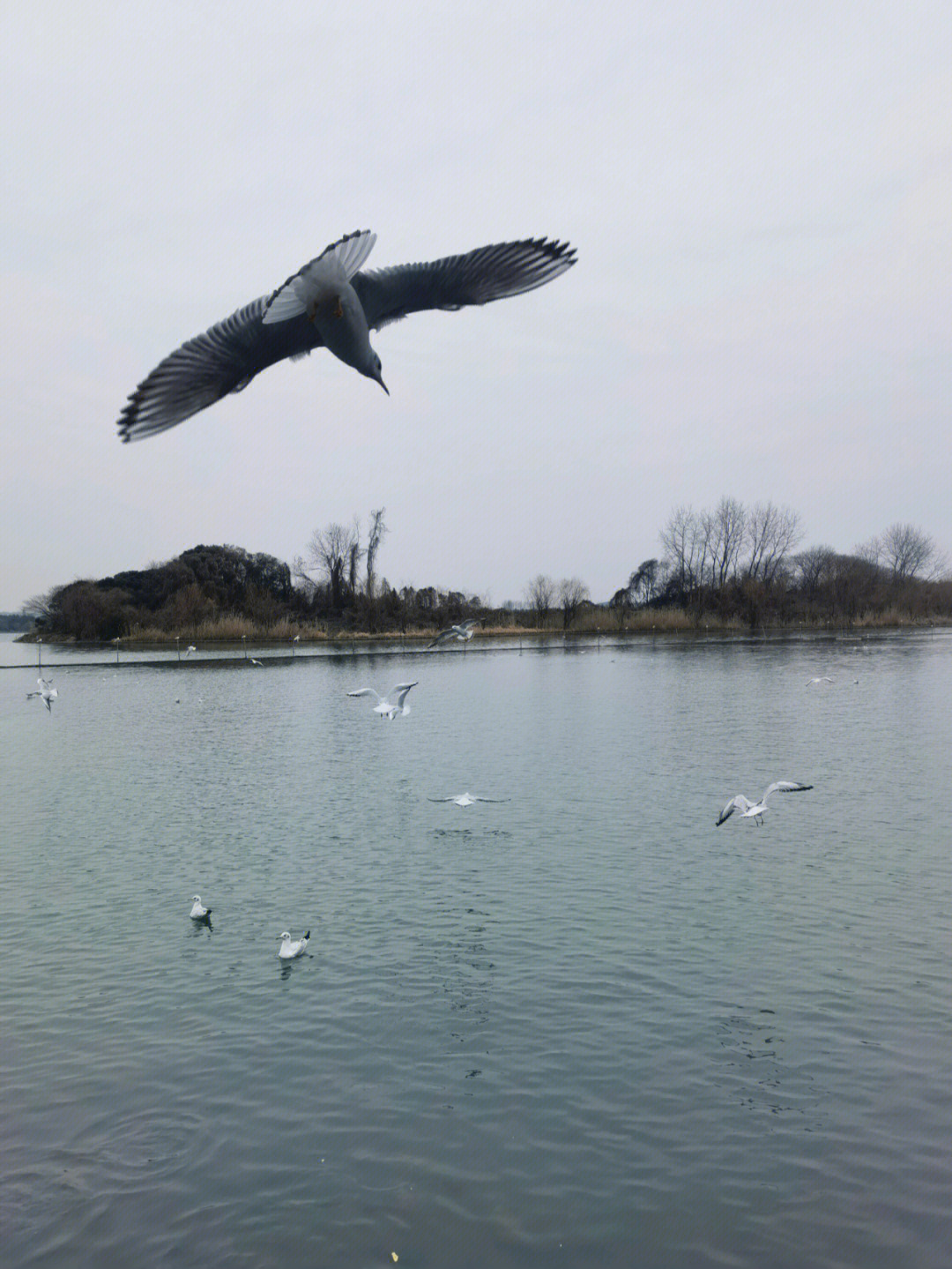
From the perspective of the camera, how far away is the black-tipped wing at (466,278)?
468 centimetres

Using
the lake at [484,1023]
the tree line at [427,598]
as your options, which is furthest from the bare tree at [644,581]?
the lake at [484,1023]

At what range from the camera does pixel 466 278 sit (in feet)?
15.7

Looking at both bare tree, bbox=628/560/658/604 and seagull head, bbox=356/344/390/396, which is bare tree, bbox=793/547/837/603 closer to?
bare tree, bbox=628/560/658/604

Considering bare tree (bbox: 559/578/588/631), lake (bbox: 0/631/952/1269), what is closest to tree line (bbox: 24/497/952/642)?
bare tree (bbox: 559/578/588/631)

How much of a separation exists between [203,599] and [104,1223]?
68.3 m

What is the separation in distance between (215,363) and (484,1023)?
5.98 meters

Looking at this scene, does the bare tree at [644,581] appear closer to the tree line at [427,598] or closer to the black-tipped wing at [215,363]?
the tree line at [427,598]

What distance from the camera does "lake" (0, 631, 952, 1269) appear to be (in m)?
6.20

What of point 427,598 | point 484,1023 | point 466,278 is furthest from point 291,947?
point 427,598

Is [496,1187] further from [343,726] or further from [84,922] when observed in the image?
[343,726]

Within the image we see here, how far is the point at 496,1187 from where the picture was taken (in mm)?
6461

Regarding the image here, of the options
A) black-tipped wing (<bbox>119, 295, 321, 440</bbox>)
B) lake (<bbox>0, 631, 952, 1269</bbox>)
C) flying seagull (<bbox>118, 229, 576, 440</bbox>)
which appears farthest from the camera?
lake (<bbox>0, 631, 952, 1269</bbox>)

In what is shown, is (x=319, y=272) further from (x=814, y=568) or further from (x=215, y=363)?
(x=814, y=568)

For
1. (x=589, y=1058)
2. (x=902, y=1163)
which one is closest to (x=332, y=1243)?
(x=589, y=1058)
